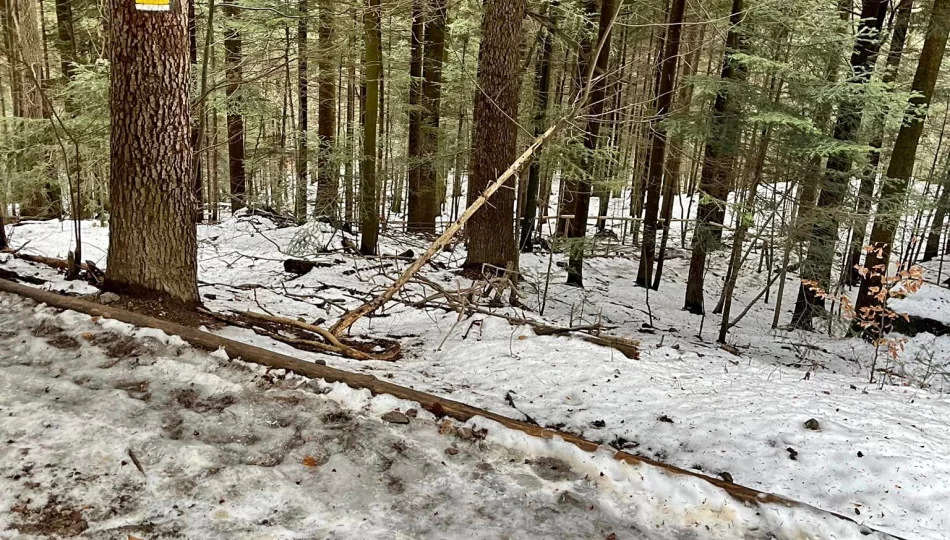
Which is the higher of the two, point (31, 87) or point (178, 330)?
point (31, 87)

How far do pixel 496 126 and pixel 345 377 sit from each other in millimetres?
4928

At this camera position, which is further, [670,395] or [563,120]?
[563,120]

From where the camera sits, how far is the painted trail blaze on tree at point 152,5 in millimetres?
3930

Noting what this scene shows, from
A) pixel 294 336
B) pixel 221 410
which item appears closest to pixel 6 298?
pixel 294 336

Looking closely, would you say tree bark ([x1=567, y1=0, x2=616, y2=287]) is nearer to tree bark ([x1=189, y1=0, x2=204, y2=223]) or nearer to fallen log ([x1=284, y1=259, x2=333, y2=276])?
fallen log ([x1=284, y1=259, x2=333, y2=276])

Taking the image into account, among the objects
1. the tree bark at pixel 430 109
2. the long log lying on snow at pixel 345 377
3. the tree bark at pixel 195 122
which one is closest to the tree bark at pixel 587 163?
the tree bark at pixel 430 109

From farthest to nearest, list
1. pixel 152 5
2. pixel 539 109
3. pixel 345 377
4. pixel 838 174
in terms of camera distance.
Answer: pixel 539 109
pixel 838 174
pixel 152 5
pixel 345 377

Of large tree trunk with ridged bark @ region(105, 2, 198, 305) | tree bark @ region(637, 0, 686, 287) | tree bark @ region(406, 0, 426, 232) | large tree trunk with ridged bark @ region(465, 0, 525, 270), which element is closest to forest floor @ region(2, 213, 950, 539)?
large tree trunk with ridged bark @ region(465, 0, 525, 270)

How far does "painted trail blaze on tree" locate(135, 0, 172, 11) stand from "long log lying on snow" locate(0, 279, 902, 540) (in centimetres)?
229

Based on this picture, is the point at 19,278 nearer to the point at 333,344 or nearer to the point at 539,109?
the point at 333,344

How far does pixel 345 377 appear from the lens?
3.50 metres

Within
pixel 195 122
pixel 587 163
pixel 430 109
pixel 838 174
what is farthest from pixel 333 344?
pixel 430 109

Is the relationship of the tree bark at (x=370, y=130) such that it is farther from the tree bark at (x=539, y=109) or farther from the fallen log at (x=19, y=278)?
the fallen log at (x=19, y=278)

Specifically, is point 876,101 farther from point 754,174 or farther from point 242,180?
point 242,180
